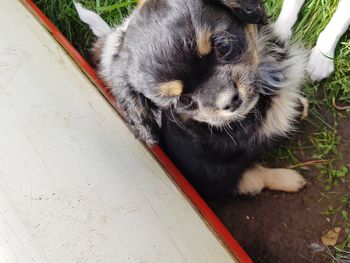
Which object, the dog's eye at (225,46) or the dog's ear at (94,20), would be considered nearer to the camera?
the dog's eye at (225,46)

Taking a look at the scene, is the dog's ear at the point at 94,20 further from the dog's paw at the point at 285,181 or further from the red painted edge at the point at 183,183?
the dog's paw at the point at 285,181

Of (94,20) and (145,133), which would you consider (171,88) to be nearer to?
(145,133)

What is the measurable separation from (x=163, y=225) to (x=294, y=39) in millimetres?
1158

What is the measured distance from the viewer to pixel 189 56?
67.5 inches

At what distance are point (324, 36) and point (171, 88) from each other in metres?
0.96

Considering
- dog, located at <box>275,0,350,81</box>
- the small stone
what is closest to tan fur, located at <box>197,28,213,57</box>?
dog, located at <box>275,0,350,81</box>

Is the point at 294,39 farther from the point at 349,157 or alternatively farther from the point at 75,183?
the point at 75,183

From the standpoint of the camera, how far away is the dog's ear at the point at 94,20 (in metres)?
2.61

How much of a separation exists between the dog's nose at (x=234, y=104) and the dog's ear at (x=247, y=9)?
11.0 inches

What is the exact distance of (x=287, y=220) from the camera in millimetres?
2379

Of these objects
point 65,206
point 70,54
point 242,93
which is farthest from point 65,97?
point 242,93

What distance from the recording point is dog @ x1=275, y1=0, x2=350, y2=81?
7.68 feet

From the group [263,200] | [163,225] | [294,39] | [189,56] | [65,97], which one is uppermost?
[189,56]

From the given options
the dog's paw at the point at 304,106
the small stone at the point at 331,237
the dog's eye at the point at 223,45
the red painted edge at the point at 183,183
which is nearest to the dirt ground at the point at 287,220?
the small stone at the point at 331,237
